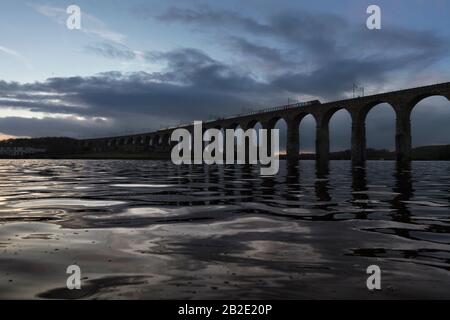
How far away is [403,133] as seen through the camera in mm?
64125

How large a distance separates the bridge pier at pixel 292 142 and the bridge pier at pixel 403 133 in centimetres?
2689

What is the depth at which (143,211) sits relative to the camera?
10352 mm

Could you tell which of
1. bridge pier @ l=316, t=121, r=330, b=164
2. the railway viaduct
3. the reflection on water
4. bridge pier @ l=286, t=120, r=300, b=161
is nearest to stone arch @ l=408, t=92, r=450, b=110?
the railway viaduct

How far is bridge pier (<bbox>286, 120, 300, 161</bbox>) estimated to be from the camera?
88.8 m

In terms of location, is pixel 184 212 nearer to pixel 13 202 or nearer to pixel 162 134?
pixel 13 202

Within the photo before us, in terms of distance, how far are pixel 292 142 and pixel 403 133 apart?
28.1 m

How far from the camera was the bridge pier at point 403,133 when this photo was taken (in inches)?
2479

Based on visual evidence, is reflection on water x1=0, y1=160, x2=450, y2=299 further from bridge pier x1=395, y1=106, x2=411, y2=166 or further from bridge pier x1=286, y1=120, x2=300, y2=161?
bridge pier x1=286, y1=120, x2=300, y2=161

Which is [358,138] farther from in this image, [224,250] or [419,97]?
[224,250]

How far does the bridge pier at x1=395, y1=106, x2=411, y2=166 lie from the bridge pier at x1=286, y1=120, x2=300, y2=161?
2689 centimetres

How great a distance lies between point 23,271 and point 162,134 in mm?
156722

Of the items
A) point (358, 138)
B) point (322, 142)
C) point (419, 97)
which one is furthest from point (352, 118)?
point (419, 97)
